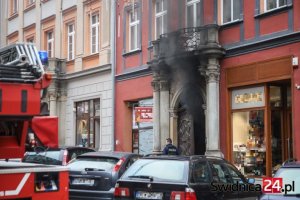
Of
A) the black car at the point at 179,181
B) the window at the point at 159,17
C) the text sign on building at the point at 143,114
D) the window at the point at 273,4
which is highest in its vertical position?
the window at the point at 159,17

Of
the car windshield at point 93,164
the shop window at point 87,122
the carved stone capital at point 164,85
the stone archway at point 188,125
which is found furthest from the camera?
the shop window at point 87,122

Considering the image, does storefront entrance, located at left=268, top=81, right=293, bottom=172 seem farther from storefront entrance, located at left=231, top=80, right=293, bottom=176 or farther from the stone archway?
the stone archway

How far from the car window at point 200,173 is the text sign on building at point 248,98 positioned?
823 cm

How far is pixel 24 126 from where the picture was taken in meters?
5.55

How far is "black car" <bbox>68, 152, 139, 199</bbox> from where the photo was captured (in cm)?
1157

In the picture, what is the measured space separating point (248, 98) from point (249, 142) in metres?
1.44

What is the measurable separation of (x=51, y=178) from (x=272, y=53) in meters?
11.9

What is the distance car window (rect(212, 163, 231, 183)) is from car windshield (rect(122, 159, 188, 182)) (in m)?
0.80

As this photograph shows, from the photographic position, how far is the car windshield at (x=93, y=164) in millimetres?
11883

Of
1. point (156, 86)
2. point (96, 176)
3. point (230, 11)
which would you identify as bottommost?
point (96, 176)

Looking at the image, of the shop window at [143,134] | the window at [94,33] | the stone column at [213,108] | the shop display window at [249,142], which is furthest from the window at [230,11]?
the window at [94,33]

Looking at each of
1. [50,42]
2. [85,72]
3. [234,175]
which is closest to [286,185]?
[234,175]

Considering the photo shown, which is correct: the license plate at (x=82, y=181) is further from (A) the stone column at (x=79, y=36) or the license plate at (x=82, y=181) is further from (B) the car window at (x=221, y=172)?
(A) the stone column at (x=79, y=36)

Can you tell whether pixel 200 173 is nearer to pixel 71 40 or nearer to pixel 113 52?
pixel 113 52
